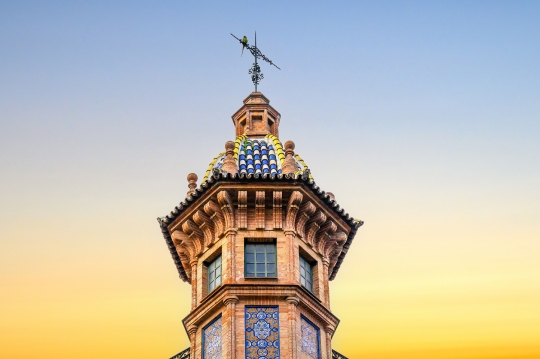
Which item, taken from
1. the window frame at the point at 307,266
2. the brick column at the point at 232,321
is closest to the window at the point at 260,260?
the window frame at the point at 307,266

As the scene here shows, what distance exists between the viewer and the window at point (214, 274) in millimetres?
29480

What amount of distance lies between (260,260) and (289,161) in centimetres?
306

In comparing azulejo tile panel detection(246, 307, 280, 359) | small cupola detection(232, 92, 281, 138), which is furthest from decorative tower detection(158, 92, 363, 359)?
small cupola detection(232, 92, 281, 138)

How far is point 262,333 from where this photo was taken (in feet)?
90.8

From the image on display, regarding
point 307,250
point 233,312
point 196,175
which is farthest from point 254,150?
point 233,312

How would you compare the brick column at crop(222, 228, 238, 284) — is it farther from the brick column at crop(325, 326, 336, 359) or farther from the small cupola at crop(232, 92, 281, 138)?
the small cupola at crop(232, 92, 281, 138)

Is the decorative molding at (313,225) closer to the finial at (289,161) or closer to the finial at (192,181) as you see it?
the finial at (289,161)

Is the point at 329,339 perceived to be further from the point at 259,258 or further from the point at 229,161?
the point at 229,161

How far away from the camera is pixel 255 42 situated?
117 ft

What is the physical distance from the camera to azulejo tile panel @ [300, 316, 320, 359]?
91.8 feet

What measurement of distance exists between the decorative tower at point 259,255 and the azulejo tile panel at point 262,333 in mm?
24

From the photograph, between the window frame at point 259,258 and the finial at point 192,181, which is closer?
the window frame at point 259,258

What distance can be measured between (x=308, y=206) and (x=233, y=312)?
3.69 m

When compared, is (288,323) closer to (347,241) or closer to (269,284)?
(269,284)
